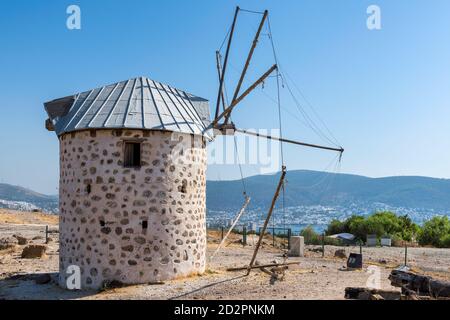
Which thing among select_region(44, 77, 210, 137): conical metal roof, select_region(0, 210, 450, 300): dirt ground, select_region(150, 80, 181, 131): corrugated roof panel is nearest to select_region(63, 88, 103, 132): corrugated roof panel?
select_region(44, 77, 210, 137): conical metal roof

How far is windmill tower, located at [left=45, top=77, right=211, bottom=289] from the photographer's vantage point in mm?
14742

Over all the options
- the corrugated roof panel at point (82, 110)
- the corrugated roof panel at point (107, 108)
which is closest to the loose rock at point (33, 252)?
the corrugated roof panel at point (82, 110)

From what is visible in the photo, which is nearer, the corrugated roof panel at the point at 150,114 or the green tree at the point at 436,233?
the corrugated roof panel at the point at 150,114

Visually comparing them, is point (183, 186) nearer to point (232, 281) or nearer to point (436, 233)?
point (232, 281)

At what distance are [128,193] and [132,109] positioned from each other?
2841 mm

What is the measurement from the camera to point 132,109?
15.8 meters

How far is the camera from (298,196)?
188 metres

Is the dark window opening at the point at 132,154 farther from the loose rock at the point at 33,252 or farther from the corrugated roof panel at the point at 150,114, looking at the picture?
the loose rock at the point at 33,252

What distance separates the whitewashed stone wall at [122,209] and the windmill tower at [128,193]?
0.03 m

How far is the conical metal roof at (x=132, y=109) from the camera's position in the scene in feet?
50.0
